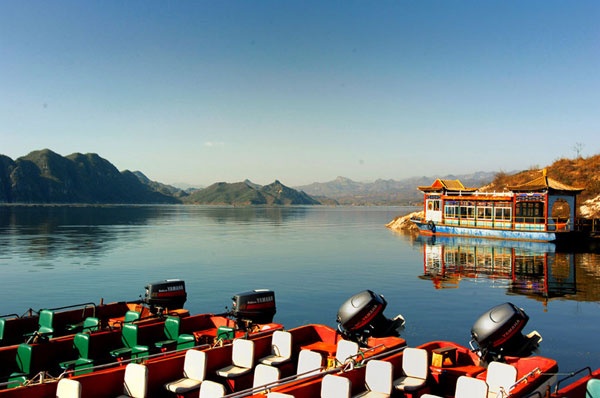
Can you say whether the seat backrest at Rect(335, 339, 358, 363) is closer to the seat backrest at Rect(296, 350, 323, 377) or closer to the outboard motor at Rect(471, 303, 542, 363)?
the seat backrest at Rect(296, 350, 323, 377)

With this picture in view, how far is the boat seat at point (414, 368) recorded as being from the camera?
12547 mm

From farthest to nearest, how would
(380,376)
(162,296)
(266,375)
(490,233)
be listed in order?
1. (490,233)
2. (162,296)
3. (266,375)
4. (380,376)

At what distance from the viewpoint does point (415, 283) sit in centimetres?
3928

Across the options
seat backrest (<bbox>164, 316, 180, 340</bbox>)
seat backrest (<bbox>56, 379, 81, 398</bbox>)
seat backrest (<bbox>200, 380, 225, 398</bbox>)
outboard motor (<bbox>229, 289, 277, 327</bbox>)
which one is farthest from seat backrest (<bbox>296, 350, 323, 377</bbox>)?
outboard motor (<bbox>229, 289, 277, 327</bbox>)

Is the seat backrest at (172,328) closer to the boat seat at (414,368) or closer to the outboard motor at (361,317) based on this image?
the outboard motor at (361,317)

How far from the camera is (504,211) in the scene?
7544 centimetres

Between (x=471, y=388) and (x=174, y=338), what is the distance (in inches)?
427

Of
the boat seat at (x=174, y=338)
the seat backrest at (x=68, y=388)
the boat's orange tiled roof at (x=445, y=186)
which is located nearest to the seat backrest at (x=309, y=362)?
the boat seat at (x=174, y=338)

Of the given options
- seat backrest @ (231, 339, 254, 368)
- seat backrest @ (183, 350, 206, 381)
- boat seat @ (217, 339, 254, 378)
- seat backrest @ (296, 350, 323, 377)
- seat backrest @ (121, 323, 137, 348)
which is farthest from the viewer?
seat backrest @ (121, 323, 137, 348)

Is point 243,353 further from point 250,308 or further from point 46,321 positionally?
point 46,321

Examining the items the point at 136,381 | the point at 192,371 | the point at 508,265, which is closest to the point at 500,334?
the point at 192,371

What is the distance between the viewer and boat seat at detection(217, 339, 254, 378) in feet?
45.6

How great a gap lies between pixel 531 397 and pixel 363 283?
27.6 m

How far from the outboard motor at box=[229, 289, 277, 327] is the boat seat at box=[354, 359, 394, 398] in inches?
341
